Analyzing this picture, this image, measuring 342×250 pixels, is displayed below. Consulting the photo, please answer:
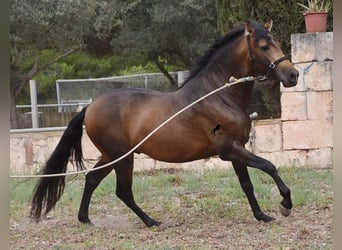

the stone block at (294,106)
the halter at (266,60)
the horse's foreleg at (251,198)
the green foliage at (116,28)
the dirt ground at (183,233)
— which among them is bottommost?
the dirt ground at (183,233)

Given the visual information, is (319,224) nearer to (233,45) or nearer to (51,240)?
(233,45)

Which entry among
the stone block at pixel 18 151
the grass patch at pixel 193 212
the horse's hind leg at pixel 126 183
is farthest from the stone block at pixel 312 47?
the stone block at pixel 18 151

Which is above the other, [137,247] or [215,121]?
[215,121]

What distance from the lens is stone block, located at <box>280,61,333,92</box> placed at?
714 centimetres

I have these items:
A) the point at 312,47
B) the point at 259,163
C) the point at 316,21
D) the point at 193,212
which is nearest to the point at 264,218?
the point at 259,163

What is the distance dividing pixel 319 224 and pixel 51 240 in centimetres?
229

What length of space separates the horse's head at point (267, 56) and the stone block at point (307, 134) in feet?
9.88

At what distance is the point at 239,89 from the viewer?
4.57 m

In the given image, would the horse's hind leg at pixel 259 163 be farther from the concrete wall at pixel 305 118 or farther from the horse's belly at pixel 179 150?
the concrete wall at pixel 305 118

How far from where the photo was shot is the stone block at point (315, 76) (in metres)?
7.14

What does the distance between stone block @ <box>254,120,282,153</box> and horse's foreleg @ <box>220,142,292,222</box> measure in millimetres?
3066

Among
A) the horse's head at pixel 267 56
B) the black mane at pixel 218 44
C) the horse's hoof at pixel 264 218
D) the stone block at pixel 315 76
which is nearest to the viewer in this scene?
the horse's head at pixel 267 56

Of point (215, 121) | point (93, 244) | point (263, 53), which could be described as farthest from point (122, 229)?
point (263, 53)

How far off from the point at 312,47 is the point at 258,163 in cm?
334
